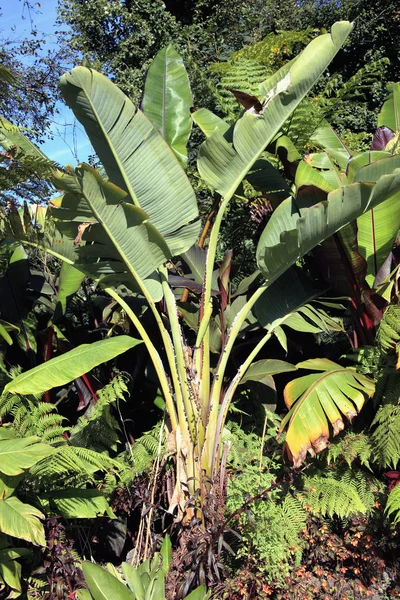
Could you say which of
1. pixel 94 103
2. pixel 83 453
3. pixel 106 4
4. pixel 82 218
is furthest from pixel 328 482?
pixel 106 4

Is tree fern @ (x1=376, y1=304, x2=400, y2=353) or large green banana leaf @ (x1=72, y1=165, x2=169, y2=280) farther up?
large green banana leaf @ (x1=72, y1=165, x2=169, y2=280)

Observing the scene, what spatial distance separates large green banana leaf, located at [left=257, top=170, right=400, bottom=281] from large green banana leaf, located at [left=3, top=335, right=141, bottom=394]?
99 cm

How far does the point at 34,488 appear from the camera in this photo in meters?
2.94

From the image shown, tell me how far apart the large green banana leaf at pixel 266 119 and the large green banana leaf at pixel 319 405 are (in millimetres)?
1359

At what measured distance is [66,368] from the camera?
2.97m

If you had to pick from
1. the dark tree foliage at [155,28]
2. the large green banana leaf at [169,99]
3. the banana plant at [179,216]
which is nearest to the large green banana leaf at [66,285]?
the banana plant at [179,216]

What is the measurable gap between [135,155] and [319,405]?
1898mm

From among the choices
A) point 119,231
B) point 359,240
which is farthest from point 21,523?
point 359,240

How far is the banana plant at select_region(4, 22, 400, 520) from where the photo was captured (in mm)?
2951

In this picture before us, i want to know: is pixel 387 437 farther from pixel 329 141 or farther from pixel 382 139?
pixel 329 141

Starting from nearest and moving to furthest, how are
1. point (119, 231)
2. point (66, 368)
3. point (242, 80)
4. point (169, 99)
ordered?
1. point (66, 368)
2. point (119, 231)
3. point (169, 99)
4. point (242, 80)

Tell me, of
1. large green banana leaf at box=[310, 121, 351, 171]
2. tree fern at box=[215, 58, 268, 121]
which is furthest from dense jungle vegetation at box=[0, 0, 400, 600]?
tree fern at box=[215, 58, 268, 121]

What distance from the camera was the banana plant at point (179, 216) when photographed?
9.68ft

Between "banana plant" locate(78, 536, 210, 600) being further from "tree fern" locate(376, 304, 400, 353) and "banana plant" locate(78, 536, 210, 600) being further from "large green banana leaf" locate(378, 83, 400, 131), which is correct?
"large green banana leaf" locate(378, 83, 400, 131)
